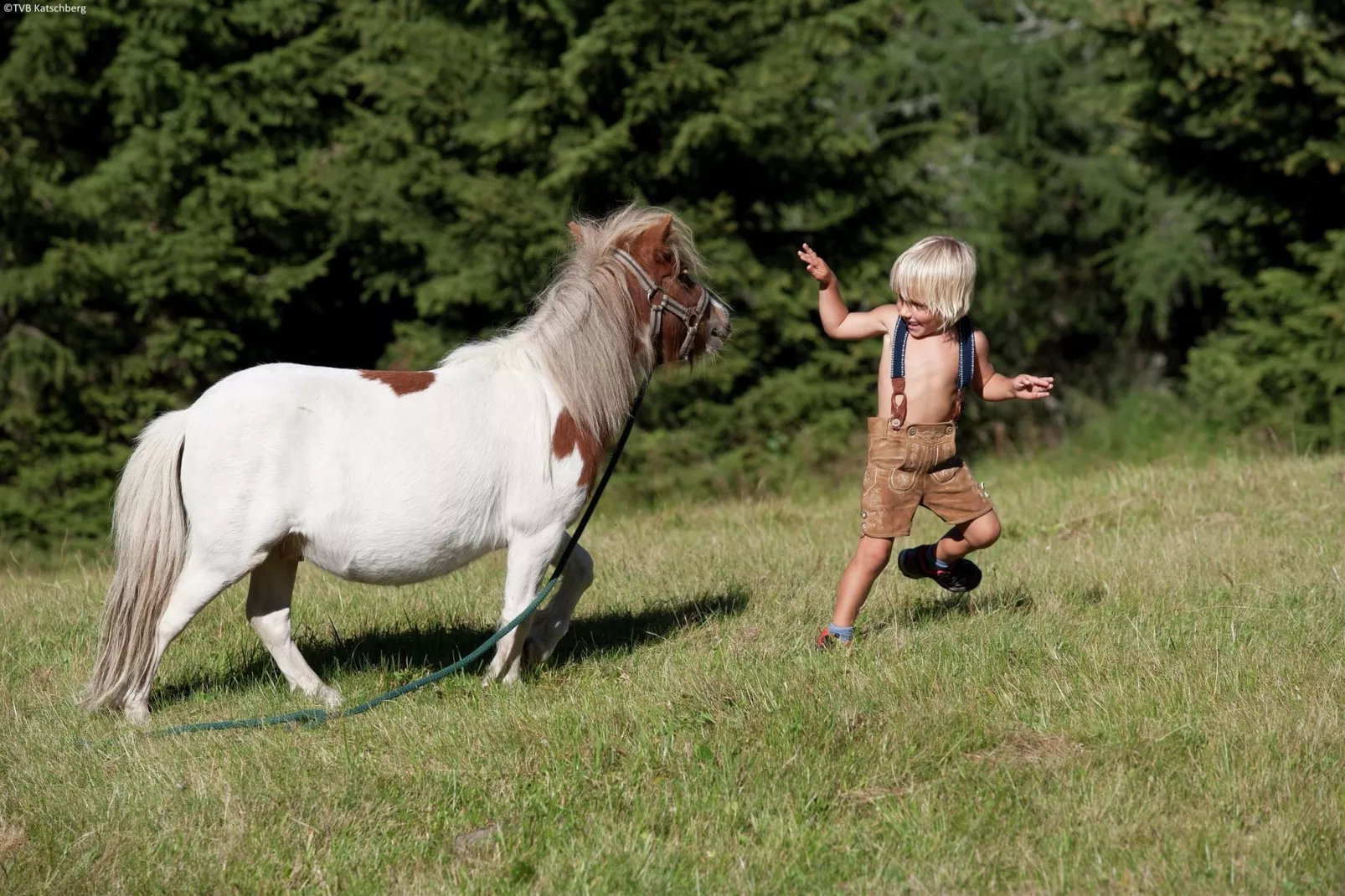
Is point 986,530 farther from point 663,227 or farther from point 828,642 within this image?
point 663,227

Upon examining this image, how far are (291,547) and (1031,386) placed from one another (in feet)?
9.94

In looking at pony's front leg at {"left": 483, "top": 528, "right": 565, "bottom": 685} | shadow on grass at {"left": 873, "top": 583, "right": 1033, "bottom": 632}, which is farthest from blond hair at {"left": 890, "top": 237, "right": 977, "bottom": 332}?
pony's front leg at {"left": 483, "top": 528, "right": 565, "bottom": 685}

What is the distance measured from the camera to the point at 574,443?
5.41 meters

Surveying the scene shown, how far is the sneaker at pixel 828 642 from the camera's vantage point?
5.45 meters

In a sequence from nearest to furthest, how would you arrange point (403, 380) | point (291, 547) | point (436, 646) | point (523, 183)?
point (291, 547) → point (403, 380) → point (436, 646) → point (523, 183)

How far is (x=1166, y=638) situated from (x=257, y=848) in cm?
371

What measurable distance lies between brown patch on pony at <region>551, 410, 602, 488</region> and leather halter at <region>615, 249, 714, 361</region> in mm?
554

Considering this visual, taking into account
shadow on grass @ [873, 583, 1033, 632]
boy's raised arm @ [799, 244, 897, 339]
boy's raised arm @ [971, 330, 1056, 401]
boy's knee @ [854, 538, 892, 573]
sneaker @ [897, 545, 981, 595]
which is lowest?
shadow on grass @ [873, 583, 1033, 632]

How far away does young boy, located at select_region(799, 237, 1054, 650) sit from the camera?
17.0 ft

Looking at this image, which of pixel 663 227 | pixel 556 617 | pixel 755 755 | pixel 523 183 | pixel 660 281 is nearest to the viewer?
pixel 755 755

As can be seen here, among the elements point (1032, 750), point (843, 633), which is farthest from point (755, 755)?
point (843, 633)

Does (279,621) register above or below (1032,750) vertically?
above

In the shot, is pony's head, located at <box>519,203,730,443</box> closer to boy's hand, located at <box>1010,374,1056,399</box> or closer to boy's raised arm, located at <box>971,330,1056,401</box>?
boy's raised arm, located at <box>971,330,1056,401</box>

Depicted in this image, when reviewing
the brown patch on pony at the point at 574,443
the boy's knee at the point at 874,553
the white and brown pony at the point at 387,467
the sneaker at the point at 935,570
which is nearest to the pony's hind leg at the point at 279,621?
the white and brown pony at the point at 387,467
